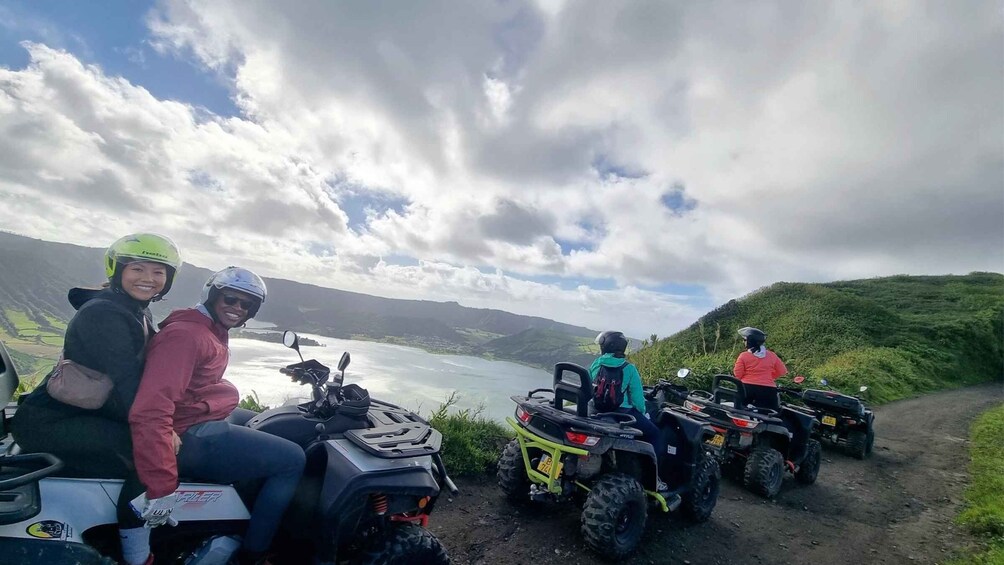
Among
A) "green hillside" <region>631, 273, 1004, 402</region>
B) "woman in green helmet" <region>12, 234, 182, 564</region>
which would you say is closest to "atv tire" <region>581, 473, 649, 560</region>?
"woman in green helmet" <region>12, 234, 182, 564</region>

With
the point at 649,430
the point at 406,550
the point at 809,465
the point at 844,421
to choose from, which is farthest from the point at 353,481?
the point at 844,421

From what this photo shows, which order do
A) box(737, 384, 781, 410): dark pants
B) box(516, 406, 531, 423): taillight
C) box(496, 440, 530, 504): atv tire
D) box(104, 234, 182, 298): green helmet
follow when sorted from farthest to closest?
box(737, 384, 781, 410): dark pants
box(496, 440, 530, 504): atv tire
box(516, 406, 531, 423): taillight
box(104, 234, 182, 298): green helmet

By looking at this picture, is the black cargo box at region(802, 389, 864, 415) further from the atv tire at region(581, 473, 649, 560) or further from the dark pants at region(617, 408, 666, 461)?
the atv tire at region(581, 473, 649, 560)

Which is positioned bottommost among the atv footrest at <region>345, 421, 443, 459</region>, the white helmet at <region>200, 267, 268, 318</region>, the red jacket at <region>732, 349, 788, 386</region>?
the atv footrest at <region>345, 421, 443, 459</region>

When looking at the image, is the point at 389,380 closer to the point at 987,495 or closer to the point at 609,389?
the point at 609,389

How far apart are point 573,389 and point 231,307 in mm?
3322

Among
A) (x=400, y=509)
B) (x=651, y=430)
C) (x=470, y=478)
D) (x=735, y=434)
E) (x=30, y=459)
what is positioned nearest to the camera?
(x=30, y=459)

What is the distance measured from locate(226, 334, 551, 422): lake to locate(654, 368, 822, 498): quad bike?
273 cm

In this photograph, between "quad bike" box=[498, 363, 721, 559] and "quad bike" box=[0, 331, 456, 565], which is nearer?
"quad bike" box=[0, 331, 456, 565]

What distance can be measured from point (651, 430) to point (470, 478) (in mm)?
2372

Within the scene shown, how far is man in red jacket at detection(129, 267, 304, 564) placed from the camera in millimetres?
1943

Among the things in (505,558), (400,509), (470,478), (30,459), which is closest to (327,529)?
(400,509)

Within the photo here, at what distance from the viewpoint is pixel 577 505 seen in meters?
5.02

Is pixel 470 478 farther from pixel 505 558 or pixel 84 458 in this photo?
pixel 84 458
